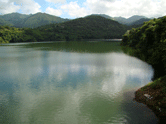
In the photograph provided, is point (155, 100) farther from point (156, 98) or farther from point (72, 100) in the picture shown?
point (72, 100)

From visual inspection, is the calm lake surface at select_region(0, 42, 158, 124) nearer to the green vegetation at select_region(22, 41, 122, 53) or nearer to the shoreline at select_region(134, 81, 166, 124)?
the shoreline at select_region(134, 81, 166, 124)

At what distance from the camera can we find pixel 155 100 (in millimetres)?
15266

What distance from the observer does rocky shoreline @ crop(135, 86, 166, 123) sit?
45.1 feet

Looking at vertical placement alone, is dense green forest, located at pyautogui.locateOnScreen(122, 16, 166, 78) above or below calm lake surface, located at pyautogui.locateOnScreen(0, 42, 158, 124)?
above

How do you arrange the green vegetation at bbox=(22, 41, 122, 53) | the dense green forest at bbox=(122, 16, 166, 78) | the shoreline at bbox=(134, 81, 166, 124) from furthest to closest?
the green vegetation at bbox=(22, 41, 122, 53) < the dense green forest at bbox=(122, 16, 166, 78) < the shoreline at bbox=(134, 81, 166, 124)

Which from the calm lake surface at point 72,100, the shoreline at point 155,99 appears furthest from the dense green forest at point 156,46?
the shoreline at point 155,99

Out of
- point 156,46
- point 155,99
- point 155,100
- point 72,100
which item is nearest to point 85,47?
point 156,46

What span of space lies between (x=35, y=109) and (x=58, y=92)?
4.86 meters

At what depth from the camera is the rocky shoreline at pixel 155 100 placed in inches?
541

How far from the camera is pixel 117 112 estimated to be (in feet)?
48.8

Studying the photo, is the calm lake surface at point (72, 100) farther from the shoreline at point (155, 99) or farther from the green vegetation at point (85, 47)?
the green vegetation at point (85, 47)

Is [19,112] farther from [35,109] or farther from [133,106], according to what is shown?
[133,106]

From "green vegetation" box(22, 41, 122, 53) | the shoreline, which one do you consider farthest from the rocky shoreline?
"green vegetation" box(22, 41, 122, 53)

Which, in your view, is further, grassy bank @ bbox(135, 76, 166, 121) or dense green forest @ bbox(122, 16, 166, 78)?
dense green forest @ bbox(122, 16, 166, 78)
